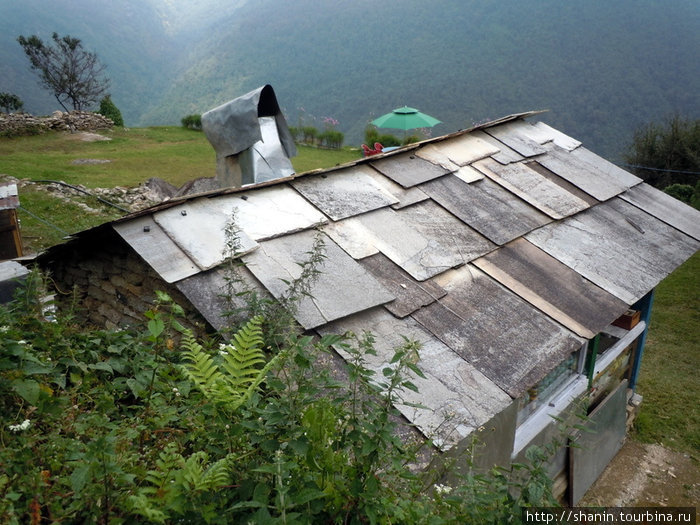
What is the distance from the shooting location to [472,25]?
58.0m

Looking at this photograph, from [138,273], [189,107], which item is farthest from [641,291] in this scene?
[189,107]

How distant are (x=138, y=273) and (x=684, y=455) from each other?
314 inches

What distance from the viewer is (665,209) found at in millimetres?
6324

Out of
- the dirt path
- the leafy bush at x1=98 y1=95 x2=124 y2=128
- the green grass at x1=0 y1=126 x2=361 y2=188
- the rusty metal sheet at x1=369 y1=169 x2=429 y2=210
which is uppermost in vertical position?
the rusty metal sheet at x1=369 y1=169 x2=429 y2=210

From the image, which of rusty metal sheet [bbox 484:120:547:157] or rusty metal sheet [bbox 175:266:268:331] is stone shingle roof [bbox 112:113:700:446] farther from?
rusty metal sheet [bbox 484:120:547:157]

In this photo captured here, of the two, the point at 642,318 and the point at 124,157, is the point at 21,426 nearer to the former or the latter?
the point at 642,318

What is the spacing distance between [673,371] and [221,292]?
9680mm

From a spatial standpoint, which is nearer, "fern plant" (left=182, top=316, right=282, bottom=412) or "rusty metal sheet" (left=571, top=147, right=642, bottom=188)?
"fern plant" (left=182, top=316, right=282, bottom=412)

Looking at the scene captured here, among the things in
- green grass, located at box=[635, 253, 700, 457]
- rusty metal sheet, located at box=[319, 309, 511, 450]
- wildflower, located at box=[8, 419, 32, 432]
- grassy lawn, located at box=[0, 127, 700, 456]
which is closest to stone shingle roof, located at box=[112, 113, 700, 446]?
rusty metal sheet, located at box=[319, 309, 511, 450]

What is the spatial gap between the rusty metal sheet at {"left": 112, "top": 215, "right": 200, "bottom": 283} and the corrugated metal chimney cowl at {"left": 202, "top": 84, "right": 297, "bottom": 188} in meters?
3.85

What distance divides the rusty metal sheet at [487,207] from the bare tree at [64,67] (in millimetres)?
32429

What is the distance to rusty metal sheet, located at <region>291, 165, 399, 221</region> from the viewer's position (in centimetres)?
442

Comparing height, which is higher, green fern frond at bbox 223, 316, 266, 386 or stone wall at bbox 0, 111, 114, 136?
green fern frond at bbox 223, 316, 266, 386

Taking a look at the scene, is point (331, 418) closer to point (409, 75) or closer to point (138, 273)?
point (138, 273)
